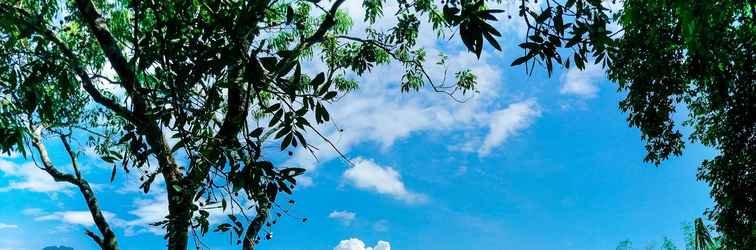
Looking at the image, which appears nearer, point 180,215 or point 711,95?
point 180,215

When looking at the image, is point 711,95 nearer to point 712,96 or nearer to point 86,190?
point 712,96

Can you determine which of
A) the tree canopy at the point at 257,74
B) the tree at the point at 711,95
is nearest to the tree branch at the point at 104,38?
the tree canopy at the point at 257,74

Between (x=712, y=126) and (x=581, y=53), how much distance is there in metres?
7.48

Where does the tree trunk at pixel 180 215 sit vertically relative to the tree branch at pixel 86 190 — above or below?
below


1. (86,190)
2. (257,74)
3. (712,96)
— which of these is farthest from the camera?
(712,96)

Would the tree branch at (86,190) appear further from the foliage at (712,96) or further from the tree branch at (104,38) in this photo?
the foliage at (712,96)

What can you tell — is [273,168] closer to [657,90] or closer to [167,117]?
[167,117]

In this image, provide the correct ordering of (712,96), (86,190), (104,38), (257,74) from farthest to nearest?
1. (712,96)
2. (86,190)
3. (104,38)
4. (257,74)

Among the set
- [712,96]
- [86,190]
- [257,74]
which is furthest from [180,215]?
[712,96]

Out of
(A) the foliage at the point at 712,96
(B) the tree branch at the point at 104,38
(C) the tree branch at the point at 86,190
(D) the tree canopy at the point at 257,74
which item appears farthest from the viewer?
(A) the foliage at the point at 712,96

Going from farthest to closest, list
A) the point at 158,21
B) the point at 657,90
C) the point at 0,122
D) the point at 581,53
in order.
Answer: the point at 657,90, the point at 0,122, the point at 581,53, the point at 158,21

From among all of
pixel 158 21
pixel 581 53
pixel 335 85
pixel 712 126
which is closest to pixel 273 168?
pixel 158 21

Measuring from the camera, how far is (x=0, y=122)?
127 inches

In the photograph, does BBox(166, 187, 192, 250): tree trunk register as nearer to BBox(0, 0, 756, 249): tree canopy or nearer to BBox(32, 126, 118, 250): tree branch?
BBox(0, 0, 756, 249): tree canopy
